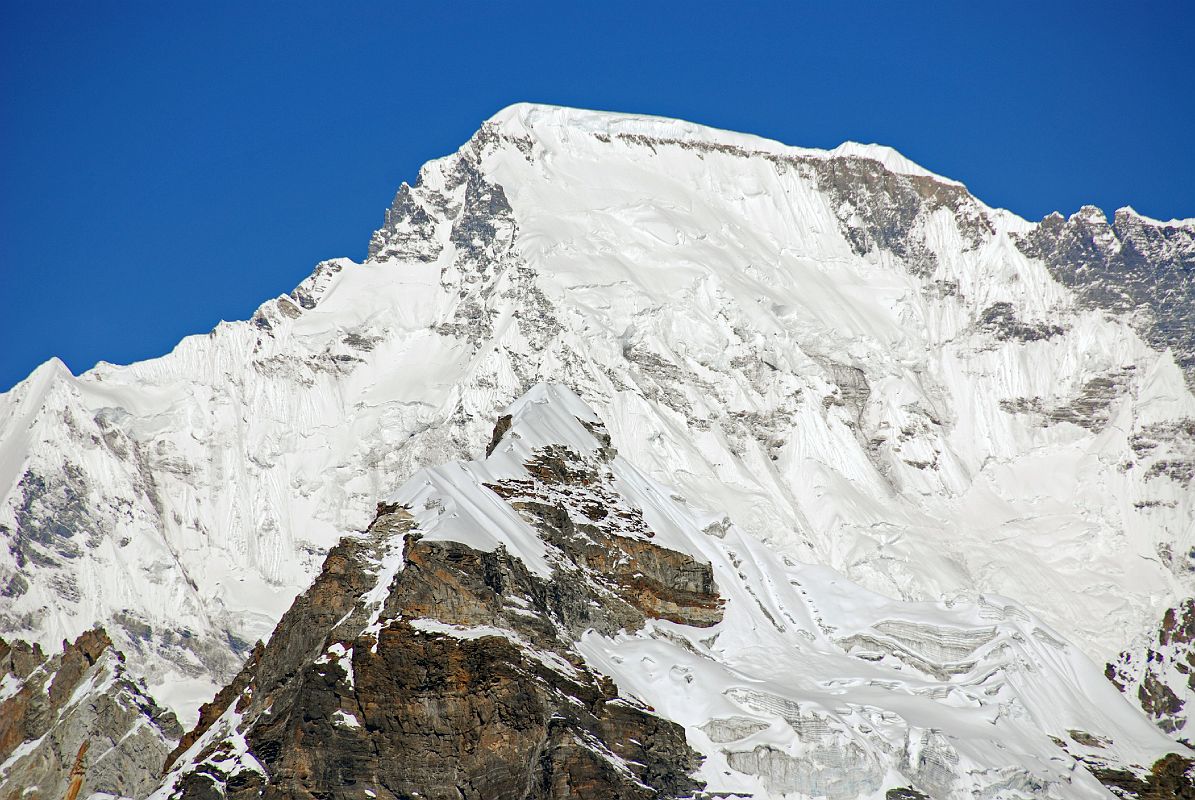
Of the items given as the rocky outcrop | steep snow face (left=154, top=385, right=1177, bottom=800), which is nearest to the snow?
steep snow face (left=154, top=385, right=1177, bottom=800)

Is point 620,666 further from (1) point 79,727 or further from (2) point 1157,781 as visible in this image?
(1) point 79,727

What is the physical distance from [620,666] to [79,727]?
45612 mm

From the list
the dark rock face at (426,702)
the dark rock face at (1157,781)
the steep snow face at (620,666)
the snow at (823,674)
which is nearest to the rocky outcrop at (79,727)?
the dark rock face at (426,702)

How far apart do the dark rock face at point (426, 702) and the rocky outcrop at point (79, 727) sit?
2512 centimetres

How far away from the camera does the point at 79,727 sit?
534ft

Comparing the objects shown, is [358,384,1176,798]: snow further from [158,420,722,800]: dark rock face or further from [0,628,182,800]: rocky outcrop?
[0,628,182,800]: rocky outcrop

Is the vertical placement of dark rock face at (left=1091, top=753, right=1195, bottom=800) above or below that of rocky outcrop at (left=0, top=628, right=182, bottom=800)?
below

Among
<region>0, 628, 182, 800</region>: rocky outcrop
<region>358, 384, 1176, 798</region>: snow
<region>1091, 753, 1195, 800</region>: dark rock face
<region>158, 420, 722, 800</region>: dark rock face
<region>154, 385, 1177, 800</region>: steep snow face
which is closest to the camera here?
<region>158, 420, 722, 800</region>: dark rock face

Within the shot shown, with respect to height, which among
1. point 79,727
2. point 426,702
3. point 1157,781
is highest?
point 79,727

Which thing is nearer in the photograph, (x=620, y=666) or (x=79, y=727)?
(x=620, y=666)

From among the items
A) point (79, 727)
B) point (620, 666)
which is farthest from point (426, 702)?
point (79, 727)

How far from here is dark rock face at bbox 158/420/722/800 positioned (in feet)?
380

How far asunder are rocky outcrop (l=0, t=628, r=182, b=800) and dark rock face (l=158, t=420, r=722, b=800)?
25.1 meters

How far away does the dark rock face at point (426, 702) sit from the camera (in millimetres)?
115688
